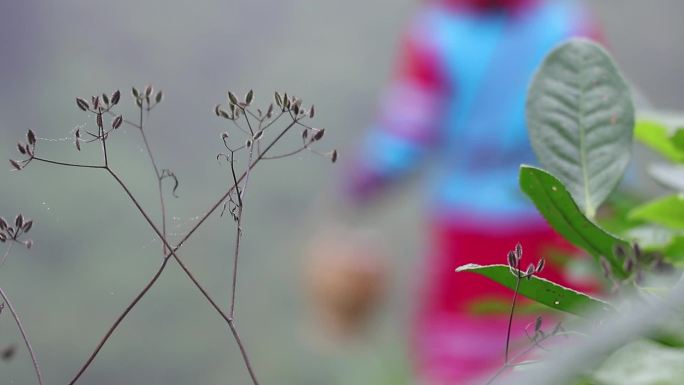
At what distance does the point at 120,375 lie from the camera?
366cm

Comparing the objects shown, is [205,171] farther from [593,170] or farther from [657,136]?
[593,170]

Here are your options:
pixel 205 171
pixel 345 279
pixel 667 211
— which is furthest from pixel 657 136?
pixel 205 171

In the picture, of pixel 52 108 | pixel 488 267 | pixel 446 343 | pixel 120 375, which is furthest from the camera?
pixel 52 108

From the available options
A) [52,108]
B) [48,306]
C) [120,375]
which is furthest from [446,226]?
[52,108]

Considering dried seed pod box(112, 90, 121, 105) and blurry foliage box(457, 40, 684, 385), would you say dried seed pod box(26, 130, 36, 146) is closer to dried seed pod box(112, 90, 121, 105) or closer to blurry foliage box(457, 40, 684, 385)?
dried seed pod box(112, 90, 121, 105)

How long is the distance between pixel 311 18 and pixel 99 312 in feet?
5.41

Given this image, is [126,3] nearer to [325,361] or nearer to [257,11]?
[257,11]

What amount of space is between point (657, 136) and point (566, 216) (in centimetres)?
21

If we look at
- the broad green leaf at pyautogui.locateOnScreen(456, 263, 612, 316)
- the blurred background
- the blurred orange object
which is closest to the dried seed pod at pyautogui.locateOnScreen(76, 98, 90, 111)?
the broad green leaf at pyautogui.locateOnScreen(456, 263, 612, 316)

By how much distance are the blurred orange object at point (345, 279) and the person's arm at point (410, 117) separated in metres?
0.23

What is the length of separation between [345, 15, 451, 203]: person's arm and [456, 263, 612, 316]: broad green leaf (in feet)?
6.74

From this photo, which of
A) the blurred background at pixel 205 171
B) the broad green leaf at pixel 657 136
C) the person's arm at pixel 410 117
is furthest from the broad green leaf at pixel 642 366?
the blurred background at pixel 205 171

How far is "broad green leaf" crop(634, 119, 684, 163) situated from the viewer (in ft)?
2.04

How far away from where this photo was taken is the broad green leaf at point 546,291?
39 centimetres
